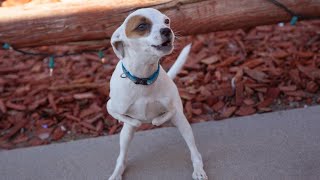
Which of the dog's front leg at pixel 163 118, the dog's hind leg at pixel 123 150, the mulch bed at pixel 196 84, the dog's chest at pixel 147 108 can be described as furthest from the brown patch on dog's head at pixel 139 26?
the mulch bed at pixel 196 84

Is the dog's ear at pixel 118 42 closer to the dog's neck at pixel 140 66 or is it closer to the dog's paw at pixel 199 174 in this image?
the dog's neck at pixel 140 66

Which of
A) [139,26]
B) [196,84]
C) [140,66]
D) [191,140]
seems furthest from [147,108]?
[196,84]

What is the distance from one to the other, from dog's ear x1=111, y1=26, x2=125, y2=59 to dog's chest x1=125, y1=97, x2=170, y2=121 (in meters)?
0.26

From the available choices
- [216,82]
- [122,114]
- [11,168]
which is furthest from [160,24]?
[216,82]

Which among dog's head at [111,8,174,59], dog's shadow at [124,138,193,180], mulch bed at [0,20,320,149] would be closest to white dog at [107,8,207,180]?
dog's head at [111,8,174,59]

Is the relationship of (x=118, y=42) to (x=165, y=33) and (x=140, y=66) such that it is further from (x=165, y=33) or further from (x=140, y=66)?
(x=165, y=33)

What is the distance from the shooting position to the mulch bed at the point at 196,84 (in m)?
3.30

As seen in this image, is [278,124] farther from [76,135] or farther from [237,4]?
[76,135]

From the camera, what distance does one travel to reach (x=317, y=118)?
9.50ft

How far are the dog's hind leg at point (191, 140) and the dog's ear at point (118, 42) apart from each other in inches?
18.9

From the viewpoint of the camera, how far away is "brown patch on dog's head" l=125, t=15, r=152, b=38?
2035 mm

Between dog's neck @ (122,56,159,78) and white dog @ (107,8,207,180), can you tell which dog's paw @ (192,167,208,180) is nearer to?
white dog @ (107,8,207,180)

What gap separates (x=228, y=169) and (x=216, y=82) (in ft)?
4.10

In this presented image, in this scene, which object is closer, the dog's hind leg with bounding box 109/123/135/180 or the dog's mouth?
the dog's mouth
